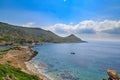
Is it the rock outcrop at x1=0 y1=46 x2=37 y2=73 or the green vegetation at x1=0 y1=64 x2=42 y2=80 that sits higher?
the green vegetation at x1=0 y1=64 x2=42 y2=80

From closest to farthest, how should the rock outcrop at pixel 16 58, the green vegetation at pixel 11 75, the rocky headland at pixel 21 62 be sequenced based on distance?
1. the green vegetation at pixel 11 75
2. the rocky headland at pixel 21 62
3. the rock outcrop at pixel 16 58

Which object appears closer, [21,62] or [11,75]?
[11,75]

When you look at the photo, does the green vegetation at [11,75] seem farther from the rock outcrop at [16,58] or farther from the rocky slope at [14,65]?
the rock outcrop at [16,58]

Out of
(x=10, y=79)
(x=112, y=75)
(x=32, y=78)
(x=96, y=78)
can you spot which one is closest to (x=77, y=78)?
(x=96, y=78)

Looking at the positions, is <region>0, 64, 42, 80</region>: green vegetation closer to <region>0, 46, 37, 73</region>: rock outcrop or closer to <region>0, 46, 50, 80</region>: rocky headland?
<region>0, 46, 50, 80</region>: rocky headland

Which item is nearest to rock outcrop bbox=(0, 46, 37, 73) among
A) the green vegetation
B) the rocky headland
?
the rocky headland

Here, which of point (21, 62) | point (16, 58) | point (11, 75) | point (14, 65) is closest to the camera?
point (11, 75)

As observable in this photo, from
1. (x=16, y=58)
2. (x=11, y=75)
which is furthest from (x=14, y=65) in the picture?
(x=11, y=75)

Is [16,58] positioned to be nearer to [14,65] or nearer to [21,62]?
[21,62]

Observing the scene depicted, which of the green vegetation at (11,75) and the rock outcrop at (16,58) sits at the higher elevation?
the green vegetation at (11,75)

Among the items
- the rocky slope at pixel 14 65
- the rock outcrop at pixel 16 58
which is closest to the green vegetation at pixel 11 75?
the rocky slope at pixel 14 65

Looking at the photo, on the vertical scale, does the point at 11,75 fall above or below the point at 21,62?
above

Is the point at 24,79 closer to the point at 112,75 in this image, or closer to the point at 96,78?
the point at 112,75

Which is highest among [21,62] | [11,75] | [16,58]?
[11,75]
